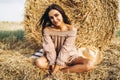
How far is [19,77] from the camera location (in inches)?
264

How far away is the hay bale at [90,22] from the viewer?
8.31m

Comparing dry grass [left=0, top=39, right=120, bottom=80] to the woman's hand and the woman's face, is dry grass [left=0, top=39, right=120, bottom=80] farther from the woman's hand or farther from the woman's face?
the woman's face

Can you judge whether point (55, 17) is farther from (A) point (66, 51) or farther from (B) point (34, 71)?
(B) point (34, 71)

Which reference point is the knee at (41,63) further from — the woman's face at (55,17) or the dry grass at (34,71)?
the woman's face at (55,17)

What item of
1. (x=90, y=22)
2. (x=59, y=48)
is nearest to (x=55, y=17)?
(x=59, y=48)

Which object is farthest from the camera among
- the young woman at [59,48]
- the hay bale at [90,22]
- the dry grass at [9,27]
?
the dry grass at [9,27]

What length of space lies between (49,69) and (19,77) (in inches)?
17.7

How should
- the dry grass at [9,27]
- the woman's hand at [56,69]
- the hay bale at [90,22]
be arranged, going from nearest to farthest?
1. the woman's hand at [56,69]
2. the hay bale at [90,22]
3. the dry grass at [9,27]

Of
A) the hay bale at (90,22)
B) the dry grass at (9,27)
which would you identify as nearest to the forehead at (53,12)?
the hay bale at (90,22)

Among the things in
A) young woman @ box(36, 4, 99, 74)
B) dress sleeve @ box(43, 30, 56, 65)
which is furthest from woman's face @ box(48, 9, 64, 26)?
dress sleeve @ box(43, 30, 56, 65)

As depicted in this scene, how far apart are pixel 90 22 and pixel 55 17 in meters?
1.82

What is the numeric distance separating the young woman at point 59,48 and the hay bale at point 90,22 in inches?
56.3

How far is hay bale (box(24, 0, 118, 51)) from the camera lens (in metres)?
8.31

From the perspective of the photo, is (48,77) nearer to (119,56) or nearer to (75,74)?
(75,74)
